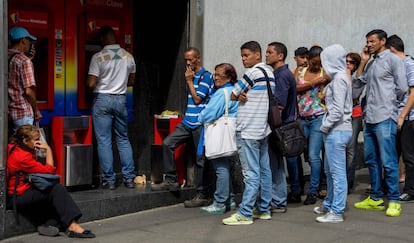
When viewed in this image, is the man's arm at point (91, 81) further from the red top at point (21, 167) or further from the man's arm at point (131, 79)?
the red top at point (21, 167)

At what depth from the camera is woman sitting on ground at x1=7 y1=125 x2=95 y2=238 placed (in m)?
6.88

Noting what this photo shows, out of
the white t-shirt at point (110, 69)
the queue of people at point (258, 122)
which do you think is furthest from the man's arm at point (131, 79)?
the white t-shirt at point (110, 69)

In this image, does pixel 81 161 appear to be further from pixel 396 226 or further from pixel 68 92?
pixel 396 226

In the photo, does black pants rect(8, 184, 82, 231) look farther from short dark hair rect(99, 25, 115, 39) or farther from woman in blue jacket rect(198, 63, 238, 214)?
short dark hair rect(99, 25, 115, 39)

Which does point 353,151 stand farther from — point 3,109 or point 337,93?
point 3,109

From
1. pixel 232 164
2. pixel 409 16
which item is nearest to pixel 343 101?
pixel 232 164

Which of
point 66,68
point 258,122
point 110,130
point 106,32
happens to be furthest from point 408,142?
point 66,68

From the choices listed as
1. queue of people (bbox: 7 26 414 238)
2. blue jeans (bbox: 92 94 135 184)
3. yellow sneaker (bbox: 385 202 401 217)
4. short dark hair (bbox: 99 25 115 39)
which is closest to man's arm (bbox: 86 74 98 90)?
queue of people (bbox: 7 26 414 238)

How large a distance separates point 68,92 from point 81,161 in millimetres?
787

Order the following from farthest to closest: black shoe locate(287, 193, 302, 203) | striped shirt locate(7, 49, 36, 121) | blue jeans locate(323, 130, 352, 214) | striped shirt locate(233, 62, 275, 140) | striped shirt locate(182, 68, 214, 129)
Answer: black shoe locate(287, 193, 302, 203) → striped shirt locate(182, 68, 214, 129) → blue jeans locate(323, 130, 352, 214) → striped shirt locate(233, 62, 275, 140) → striped shirt locate(7, 49, 36, 121)

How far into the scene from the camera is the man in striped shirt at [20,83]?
7211 millimetres

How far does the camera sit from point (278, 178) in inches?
322

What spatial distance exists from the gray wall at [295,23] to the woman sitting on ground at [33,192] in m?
2.77

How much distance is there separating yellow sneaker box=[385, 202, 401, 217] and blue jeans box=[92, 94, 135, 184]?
113 inches
